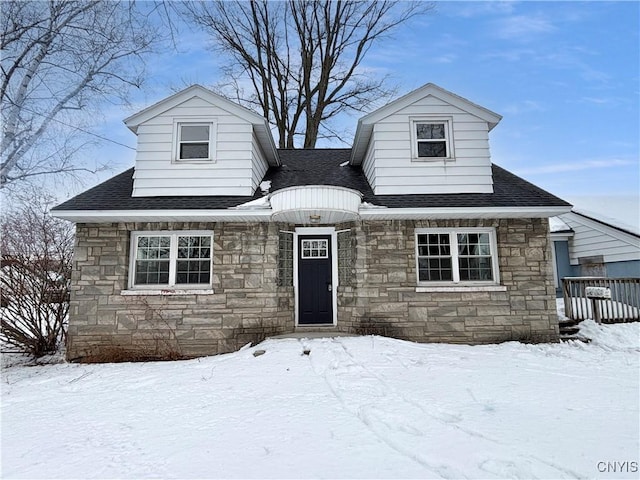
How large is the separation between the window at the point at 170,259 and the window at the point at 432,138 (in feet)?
17.1

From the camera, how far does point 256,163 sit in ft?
27.2

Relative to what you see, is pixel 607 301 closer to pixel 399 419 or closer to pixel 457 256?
pixel 457 256

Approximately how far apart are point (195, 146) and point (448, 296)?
664 centimetres

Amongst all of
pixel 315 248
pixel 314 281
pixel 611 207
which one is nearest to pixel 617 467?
pixel 314 281

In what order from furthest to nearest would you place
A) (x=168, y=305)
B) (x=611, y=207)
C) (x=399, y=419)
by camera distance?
1. (x=611, y=207)
2. (x=168, y=305)
3. (x=399, y=419)

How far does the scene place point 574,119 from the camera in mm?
10695

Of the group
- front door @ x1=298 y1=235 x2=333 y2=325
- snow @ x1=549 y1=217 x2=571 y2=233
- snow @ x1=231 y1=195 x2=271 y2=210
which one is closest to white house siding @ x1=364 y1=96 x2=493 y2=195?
front door @ x1=298 y1=235 x2=333 y2=325

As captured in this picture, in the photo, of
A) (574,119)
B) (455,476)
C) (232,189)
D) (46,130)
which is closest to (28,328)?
(46,130)

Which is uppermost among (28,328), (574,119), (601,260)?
(574,119)

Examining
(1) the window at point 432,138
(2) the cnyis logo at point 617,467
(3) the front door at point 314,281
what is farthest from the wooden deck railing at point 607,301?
(2) the cnyis logo at point 617,467

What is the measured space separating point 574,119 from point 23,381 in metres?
15.4

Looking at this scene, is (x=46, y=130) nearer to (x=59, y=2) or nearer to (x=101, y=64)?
(x=101, y=64)

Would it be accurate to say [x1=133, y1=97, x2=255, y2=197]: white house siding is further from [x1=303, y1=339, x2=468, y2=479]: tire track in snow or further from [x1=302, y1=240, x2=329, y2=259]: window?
[x1=303, y1=339, x2=468, y2=479]: tire track in snow

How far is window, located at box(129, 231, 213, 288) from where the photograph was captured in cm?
737
